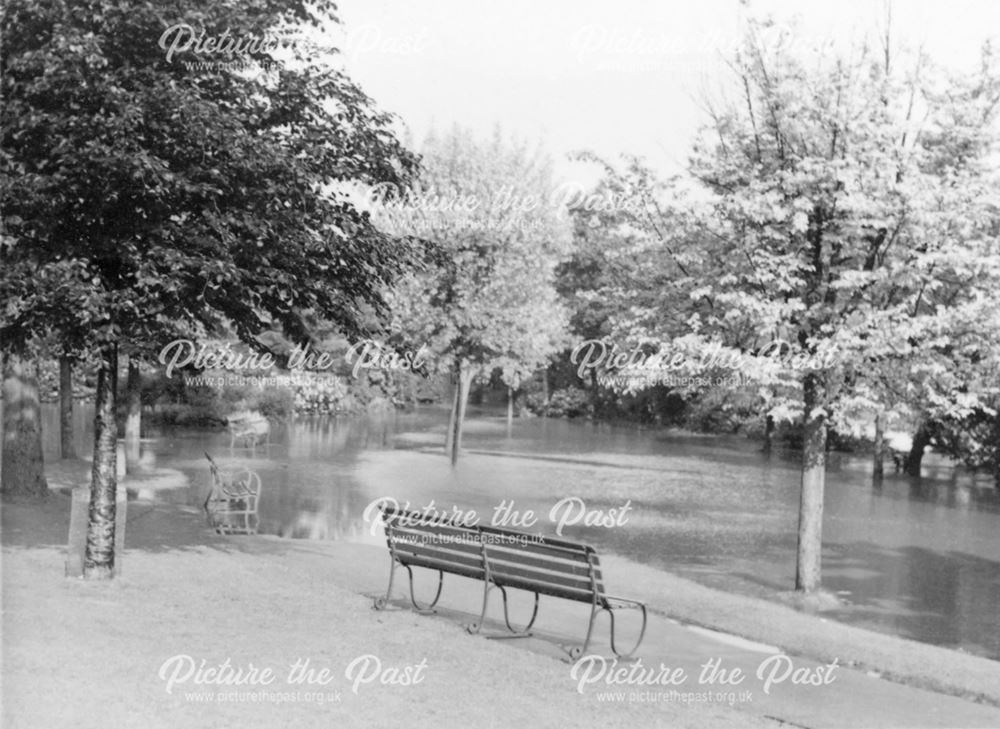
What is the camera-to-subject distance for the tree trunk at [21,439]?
20000mm

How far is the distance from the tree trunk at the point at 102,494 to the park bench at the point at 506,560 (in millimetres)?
3104

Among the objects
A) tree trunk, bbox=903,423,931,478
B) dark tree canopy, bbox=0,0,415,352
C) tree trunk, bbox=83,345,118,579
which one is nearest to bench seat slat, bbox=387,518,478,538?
dark tree canopy, bbox=0,0,415,352

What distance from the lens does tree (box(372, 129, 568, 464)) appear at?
125 ft

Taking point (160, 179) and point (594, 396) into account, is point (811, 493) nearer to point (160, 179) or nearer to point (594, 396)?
point (160, 179)

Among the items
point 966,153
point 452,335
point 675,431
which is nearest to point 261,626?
point 966,153

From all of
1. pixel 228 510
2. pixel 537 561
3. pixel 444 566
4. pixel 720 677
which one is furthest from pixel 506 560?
pixel 228 510

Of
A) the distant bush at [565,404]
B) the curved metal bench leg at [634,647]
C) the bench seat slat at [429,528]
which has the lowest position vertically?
the curved metal bench leg at [634,647]

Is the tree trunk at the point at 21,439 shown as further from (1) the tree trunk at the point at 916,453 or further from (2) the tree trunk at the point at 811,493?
(1) the tree trunk at the point at 916,453

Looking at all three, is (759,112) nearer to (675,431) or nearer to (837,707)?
(837,707)

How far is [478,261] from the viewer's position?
1527 inches

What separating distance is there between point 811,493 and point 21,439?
44.6 feet

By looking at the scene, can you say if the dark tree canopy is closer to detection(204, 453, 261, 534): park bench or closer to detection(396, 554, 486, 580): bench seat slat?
detection(396, 554, 486, 580): bench seat slat

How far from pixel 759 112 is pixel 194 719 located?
13303 millimetres

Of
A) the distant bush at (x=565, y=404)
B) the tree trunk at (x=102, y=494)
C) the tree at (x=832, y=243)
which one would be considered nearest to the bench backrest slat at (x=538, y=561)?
the tree trunk at (x=102, y=494)
